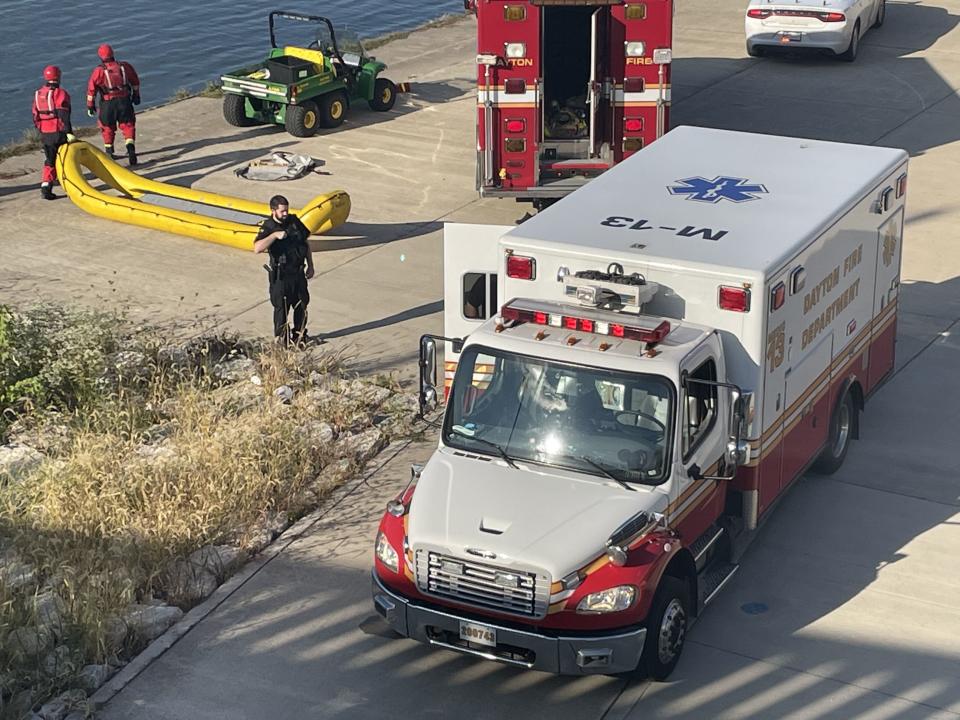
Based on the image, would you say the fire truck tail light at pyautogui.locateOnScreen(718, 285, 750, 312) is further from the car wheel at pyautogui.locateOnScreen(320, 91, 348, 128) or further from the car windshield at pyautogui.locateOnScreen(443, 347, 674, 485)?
the car wheel at pyautogui.locateOnScreen(320, 91, 348, 128)

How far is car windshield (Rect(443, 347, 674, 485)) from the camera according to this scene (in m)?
8.76

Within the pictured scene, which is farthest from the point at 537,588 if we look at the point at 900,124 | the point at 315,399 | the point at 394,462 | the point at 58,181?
the point at 900,124

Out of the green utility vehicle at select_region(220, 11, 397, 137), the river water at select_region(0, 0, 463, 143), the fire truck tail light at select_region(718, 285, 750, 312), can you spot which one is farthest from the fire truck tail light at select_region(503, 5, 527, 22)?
the river water at select_region(0, 0, 463, 143)

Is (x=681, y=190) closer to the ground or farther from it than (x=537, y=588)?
farther from it

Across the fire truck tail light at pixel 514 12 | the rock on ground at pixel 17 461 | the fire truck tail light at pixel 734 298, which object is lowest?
the rock on ground at pixel 17 461

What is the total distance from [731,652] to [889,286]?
13.6ft

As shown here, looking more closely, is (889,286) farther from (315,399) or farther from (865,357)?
(315,399)

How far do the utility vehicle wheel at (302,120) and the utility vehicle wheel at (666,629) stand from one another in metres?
12.3

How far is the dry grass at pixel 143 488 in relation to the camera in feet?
29.6

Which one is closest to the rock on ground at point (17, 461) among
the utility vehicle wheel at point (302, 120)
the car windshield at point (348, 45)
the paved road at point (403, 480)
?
the paved road at point (403, 480)

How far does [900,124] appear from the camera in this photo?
2075cm

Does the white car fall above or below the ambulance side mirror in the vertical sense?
above

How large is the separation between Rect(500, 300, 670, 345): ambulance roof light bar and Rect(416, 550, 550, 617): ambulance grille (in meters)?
1.66

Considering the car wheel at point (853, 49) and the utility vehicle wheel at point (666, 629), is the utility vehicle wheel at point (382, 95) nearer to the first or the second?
the car wheel at point (853, 49)
